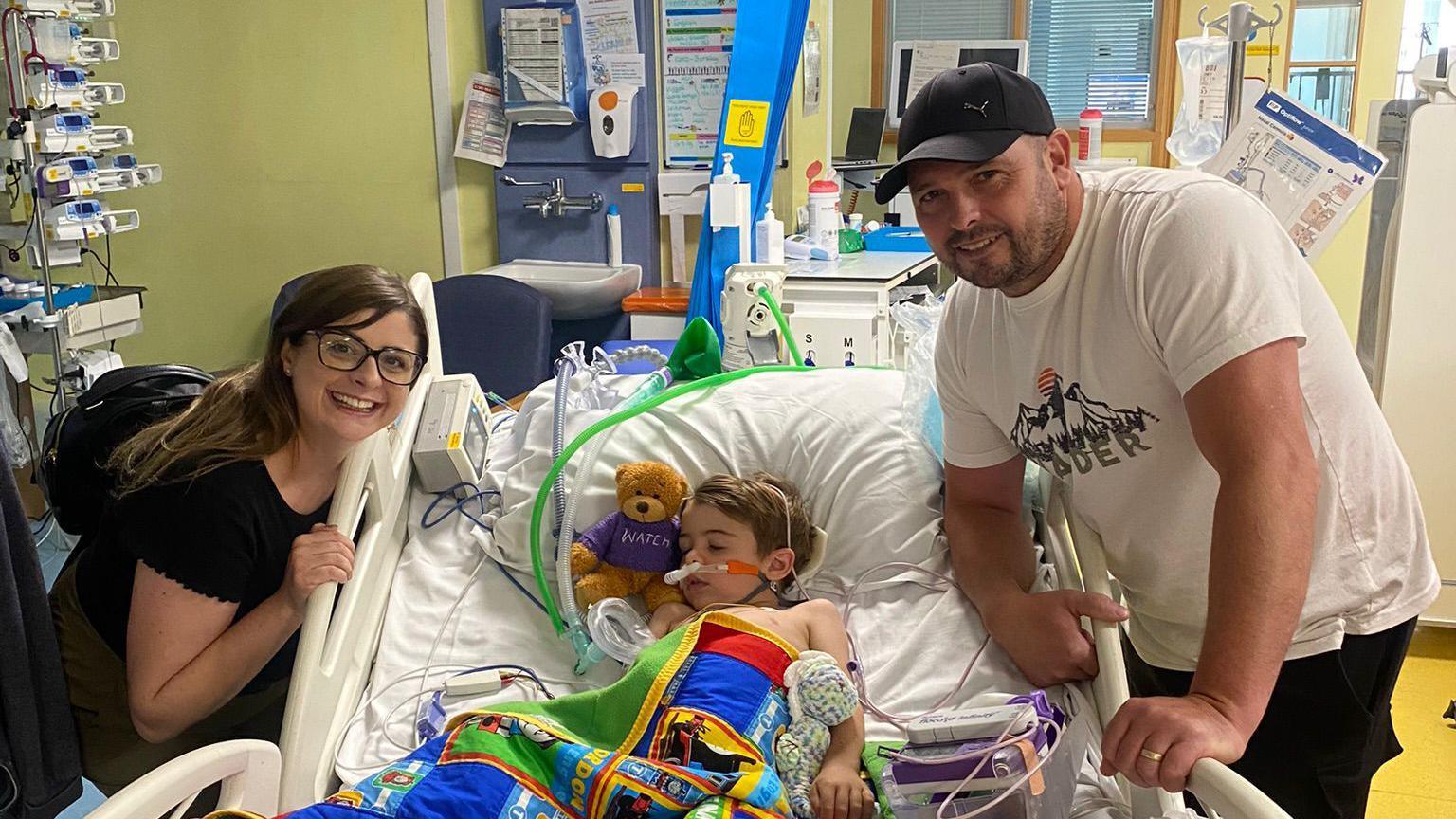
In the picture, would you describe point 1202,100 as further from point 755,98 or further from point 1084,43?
point 1084,43

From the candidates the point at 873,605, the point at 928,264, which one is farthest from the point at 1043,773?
the point at 928,264

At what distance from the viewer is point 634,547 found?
1894mm

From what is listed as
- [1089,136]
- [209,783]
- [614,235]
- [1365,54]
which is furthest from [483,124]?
[1365,54]

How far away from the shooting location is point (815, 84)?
4238 mm

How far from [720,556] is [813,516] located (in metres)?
0.21

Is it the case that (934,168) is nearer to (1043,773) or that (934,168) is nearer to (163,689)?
(1043,773)

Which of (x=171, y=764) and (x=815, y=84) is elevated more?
(x=815, y=84)

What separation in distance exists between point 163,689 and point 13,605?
225mm

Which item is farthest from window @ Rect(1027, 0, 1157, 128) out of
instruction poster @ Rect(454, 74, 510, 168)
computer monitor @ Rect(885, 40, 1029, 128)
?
instruction poster @ Rect(454, 74, 510, 168)

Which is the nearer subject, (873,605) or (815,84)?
(873,605)

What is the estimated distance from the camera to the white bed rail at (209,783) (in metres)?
1.16

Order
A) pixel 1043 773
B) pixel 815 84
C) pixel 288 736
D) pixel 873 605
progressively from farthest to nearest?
pixel 815 84
pixel 873 605
pixel 288 736
pixel 1043 773

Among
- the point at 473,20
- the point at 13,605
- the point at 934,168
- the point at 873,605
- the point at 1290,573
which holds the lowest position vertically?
the point at 873,605

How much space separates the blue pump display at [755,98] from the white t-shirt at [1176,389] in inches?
57.7
